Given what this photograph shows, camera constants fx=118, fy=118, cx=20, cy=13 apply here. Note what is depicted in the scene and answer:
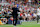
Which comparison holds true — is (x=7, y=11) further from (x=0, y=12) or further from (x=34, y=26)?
(x=34, y=26)

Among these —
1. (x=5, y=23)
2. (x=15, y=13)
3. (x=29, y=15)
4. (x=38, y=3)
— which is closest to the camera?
(x=15, y=13)

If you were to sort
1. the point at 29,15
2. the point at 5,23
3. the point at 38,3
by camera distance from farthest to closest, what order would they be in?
the point at 38,3
the point at 29,15
the point at 5,23

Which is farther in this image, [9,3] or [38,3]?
[38,3]

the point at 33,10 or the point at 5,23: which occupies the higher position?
the point at 33,10

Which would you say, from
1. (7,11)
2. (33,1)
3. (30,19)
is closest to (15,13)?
(7,11)

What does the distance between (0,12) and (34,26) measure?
403 cm

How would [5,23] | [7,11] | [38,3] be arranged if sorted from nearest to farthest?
[5,23], [7,11], [38,3]

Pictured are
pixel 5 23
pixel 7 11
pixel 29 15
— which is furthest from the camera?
pixel 29 15

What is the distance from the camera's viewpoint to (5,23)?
33.3 ft

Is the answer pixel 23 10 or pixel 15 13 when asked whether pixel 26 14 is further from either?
pixel 15 13

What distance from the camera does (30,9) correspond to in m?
12.2

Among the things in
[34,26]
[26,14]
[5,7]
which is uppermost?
[5,7]

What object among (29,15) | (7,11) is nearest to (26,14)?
→ (29,15)

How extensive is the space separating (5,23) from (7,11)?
53.1 inches
